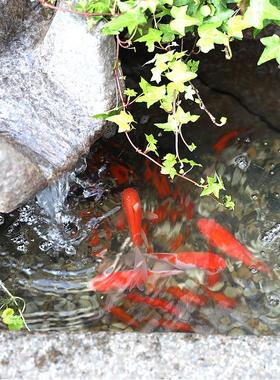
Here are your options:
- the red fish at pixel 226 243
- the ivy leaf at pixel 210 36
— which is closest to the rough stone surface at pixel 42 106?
the ivy leaf at pixel 210 36

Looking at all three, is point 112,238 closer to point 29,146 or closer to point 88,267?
point 88,267

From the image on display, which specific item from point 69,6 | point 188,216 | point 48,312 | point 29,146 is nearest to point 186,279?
point 188,216

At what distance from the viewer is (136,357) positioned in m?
1.64

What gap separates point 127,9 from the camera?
5.78ft

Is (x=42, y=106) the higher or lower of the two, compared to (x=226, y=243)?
higher

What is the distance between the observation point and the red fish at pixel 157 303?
2.48 m

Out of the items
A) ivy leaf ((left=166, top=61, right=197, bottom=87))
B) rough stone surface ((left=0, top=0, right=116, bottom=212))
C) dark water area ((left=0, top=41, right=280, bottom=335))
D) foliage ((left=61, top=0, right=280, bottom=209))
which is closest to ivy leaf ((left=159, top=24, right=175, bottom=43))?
foliage ((left=61, top=0, right=280, bottom=209))

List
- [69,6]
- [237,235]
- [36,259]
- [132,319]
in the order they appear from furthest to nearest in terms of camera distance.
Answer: [237,235]
[36,259]
[132,319]
[69,6]

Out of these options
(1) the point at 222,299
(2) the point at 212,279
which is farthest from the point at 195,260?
(1) the point at 222,299

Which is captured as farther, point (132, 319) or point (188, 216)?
point (188, 216)

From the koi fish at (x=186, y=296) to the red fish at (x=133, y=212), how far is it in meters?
0.27

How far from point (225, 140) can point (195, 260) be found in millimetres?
692

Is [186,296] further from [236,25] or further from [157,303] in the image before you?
[236,25]

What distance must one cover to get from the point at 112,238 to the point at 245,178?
0.75 meters
